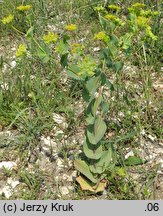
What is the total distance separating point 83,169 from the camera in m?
3.00

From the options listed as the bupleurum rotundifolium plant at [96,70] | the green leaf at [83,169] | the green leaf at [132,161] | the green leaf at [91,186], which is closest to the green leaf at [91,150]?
the bupleurum rotundifolium plant at [96,70]

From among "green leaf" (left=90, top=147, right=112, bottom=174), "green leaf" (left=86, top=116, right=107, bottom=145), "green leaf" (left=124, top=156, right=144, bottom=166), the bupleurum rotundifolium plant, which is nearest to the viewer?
the bupleurum rotundifolium plant

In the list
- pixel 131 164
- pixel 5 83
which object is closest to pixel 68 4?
pixel 5 83

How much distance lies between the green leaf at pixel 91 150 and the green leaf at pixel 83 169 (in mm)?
127

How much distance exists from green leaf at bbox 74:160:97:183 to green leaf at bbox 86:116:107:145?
0.85 ft

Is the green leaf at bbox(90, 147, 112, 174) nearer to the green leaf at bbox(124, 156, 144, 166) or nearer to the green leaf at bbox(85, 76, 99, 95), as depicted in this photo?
the green leaf at bbox(124, 156, 144, 166)

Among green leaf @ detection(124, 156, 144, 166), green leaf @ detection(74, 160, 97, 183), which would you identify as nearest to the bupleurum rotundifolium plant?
green leaf @ detection(74, 160, 97, 183)

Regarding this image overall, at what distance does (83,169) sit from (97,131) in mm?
354

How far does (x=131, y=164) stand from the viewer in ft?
10.5

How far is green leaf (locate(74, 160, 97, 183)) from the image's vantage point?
9.79 feet

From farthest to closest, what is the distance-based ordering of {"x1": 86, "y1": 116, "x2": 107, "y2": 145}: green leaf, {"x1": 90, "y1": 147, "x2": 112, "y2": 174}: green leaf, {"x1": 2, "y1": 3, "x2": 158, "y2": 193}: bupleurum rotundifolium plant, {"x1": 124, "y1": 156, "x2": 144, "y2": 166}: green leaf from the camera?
{"x1": 124, "y1": 156, "x2": 144, "y2": 166}: green leaf
{"x1": 90, "y1": 147, "x2": 112, "y2": 174}: green leaf
{"x1": 86, "y1": 116, "x2": 107, "y2": 145}: green leaf
{"x1": 2, "y1": 3, "x2": 158, "y2": 193}: bupleurum rotundifolium plant

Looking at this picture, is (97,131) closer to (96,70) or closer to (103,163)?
(103,163)

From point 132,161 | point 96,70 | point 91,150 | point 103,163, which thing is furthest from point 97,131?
point 132,161

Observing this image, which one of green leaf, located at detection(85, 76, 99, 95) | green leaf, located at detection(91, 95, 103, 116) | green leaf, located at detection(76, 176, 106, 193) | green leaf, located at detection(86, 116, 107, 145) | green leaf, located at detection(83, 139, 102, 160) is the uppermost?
green leaf, located at detection(85, 76, 99, 95)
